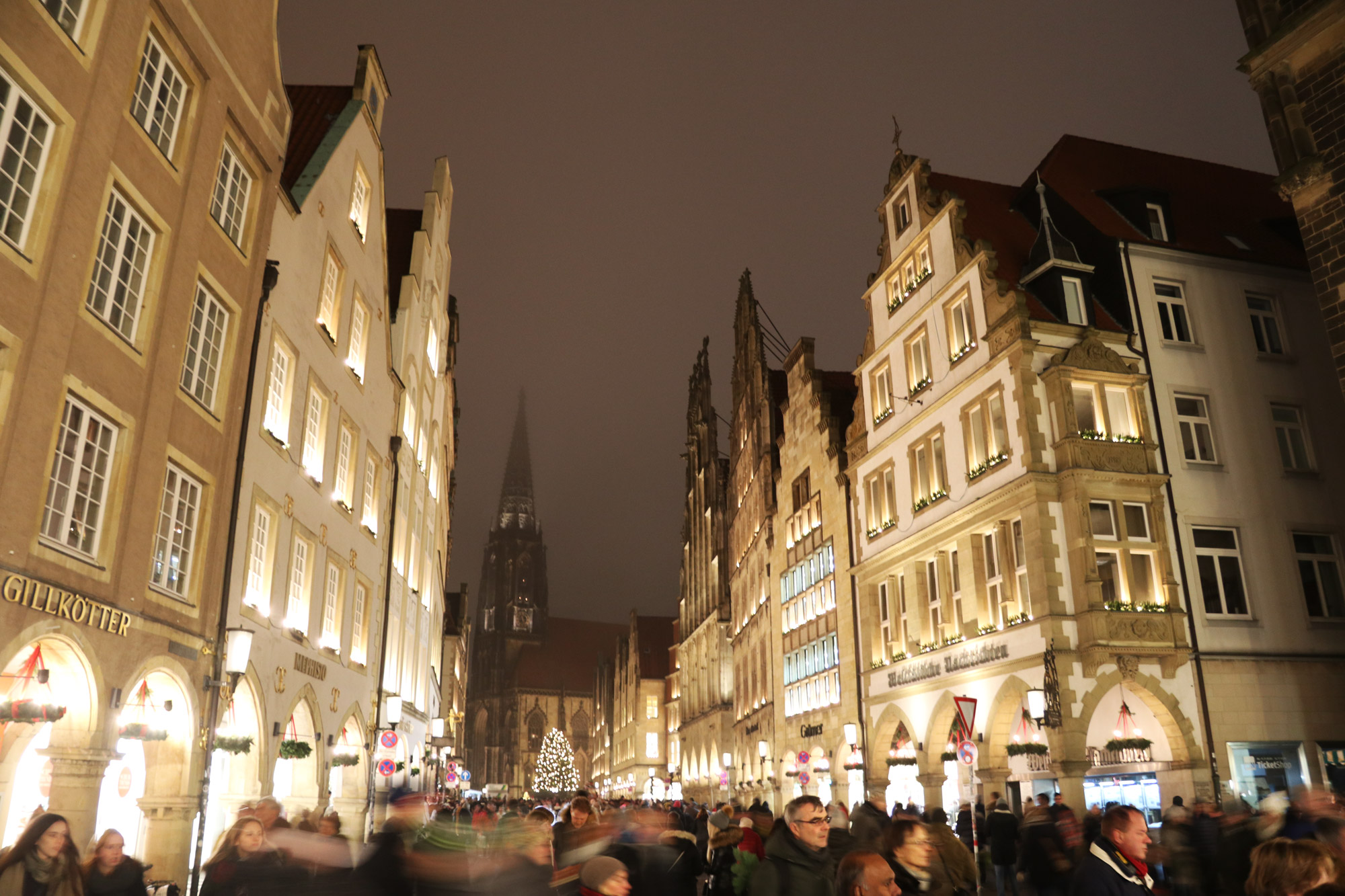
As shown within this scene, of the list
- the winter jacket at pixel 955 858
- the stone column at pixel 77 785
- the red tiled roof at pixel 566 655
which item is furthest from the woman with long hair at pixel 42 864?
the red tiled roof at pixel 566 655

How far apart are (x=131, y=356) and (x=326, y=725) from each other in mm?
10212

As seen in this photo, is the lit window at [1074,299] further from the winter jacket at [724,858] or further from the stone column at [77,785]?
the stone column at [77,785]

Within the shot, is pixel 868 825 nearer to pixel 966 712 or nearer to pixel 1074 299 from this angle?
pixel 966 712

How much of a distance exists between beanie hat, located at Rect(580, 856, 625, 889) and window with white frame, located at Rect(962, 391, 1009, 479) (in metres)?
19.8

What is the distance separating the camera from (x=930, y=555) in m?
26.8

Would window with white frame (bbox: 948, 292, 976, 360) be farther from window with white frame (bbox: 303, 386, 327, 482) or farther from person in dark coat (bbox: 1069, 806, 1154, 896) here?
person in dark coat (bbox: 1069, 806, 1154, 896)

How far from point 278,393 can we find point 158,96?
5.67 metres

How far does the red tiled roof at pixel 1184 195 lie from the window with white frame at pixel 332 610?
20209 mm

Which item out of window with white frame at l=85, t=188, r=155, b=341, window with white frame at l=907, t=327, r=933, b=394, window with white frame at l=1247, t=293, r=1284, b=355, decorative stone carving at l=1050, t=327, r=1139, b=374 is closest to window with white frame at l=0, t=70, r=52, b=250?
window with white frame at l=85, t=188, r=155, b=341

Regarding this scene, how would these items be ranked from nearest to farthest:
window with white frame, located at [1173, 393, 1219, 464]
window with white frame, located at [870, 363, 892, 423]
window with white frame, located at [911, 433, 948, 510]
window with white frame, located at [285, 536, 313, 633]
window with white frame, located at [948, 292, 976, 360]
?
window with white frame, located at [285, 536, 313, 633], window with white frame, located at [1173, 393, 1219, 464], window with white frame, located at [948, 292, 976, 360], window with white frame, located at [911, 433, 948, 510], window with white frame, located at [870, 363, 892, 423]

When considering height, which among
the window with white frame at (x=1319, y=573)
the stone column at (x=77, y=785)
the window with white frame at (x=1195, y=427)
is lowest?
the stone column at (x=77, y=785)

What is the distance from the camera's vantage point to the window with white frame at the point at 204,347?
1377 cm

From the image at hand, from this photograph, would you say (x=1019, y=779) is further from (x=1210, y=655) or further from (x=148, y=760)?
(x=148, y=760)

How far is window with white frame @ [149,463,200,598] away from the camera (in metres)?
12.8
